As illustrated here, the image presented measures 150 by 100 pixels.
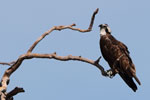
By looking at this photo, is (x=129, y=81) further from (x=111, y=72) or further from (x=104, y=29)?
(x=104, y=29)

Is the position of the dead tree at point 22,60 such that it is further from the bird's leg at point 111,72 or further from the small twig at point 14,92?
the bird's leg at point 111,72

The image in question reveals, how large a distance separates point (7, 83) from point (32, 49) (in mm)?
804

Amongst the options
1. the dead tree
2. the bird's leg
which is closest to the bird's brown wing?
the bird's leg

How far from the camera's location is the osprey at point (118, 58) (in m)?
8.14

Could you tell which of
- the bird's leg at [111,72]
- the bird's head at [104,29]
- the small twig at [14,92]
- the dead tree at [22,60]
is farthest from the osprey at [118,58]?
the small twig at [14,92]

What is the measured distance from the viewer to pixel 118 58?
8.60 meters

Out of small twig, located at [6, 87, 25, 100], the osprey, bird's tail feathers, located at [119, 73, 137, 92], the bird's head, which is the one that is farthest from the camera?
the bird's head

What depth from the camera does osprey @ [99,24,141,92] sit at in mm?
8137

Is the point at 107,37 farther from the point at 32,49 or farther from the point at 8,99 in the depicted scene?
the point at 8,99

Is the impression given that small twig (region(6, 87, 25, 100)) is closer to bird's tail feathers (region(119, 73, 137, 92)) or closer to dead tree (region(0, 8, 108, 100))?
dead tree (region(0, 8, 108, 100))

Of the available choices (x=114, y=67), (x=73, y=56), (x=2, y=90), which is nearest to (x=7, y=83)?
(x=2, y=90)

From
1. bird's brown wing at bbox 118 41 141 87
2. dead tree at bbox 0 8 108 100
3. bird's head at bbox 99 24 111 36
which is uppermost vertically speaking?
bird's head at bbox 99 24 111 36

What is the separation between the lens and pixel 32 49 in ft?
22.2

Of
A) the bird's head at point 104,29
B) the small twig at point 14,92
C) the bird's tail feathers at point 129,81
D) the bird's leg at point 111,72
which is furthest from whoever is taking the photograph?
the bird's head at point 104,29
